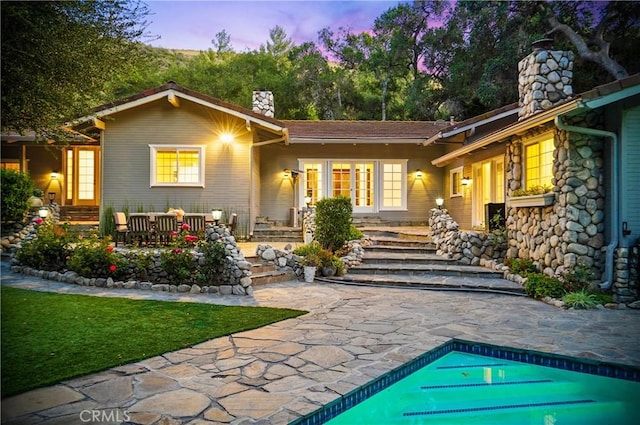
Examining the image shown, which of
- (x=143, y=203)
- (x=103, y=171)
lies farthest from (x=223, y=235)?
(x=103, y=171)

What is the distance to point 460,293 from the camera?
814 centimetres

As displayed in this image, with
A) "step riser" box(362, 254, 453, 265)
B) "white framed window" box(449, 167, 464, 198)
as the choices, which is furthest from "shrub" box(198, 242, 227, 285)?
"white framed window" box(449, 167, 464, 198)

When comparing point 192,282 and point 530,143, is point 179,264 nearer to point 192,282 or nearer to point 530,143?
point 192,282

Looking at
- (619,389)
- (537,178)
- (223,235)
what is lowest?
(619,389)

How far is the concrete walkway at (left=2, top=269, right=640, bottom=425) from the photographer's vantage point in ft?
10.2

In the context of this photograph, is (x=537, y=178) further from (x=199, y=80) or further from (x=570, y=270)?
(x=199, y=80)

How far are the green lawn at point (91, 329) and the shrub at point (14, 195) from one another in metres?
5.12

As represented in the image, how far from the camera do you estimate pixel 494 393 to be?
13.0ft

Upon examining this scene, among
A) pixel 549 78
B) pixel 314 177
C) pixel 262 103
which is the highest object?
pixel 262 103

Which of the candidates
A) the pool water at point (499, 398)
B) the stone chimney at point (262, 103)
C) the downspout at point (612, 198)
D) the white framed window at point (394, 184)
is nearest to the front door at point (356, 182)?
Result: the white framed window at point (394, 184)

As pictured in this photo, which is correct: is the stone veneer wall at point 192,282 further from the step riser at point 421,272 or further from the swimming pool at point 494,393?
the swimming pool at point 494,393

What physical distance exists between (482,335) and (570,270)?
3353mm

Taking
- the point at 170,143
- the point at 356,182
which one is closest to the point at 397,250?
the point at 356,182

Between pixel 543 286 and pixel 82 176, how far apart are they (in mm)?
14952
